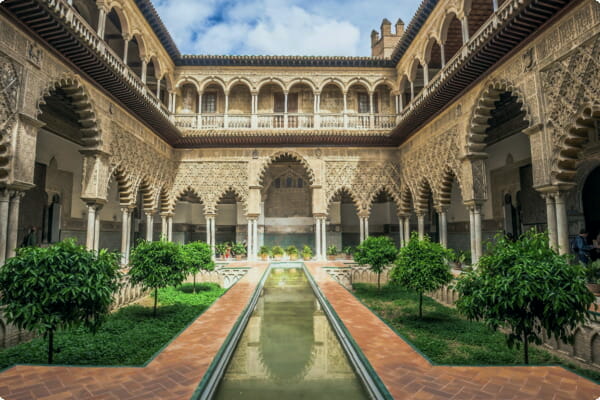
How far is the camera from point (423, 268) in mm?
6672

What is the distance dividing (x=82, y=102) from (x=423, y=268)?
31.5ft

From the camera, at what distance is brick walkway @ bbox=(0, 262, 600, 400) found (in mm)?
3043

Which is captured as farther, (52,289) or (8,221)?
(8,221)

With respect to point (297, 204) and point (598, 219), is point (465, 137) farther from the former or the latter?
point (297, 204)

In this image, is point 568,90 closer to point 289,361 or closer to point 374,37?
point 289,361

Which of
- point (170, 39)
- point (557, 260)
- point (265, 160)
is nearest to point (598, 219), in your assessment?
point (557, 260)

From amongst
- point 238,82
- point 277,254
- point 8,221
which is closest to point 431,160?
point 277,254

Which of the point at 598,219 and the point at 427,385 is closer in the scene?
the point at 427,385

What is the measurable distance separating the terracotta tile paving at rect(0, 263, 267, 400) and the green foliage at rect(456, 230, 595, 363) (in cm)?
312

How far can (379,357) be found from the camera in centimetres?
399

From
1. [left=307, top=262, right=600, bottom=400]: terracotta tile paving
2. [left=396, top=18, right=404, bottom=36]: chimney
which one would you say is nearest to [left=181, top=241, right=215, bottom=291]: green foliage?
[left=307, top=262, right=600, bottom=400]: terracotta tile paving

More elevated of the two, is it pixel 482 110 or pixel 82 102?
pixel 82 102

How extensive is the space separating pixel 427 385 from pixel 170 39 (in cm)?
1564

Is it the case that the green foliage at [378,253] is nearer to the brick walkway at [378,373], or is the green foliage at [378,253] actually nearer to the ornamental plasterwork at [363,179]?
the brick walkway at [378,373]
